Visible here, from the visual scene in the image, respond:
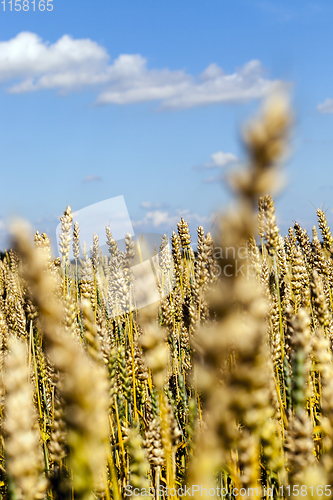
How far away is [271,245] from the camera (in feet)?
7.39

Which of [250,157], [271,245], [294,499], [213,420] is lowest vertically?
[294,499]

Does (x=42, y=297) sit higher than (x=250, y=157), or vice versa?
(x=250, y=157)

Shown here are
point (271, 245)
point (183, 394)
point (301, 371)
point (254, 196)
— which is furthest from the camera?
point (183, 394)

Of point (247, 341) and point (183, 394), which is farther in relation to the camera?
point (183, 394)

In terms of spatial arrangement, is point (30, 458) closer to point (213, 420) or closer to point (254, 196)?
point (213, 420)

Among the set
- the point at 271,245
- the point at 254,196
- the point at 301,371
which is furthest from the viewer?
the point at 271,245

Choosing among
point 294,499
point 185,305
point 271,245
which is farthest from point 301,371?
point 185,305

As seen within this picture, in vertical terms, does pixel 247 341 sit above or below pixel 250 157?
below

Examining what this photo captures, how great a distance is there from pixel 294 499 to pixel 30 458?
40cm

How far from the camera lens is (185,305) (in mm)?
2531

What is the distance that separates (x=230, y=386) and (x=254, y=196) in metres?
0.20

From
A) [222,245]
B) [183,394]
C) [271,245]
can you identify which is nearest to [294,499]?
[222,245]

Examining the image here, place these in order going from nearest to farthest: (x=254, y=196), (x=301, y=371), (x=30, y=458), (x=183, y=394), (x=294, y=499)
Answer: (x=254, y=196)
(x=30, y=458)
(x=294, y=499)
(x=301, y=371)
(x=183, y=394)

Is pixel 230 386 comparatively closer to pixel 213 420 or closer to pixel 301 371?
pixel 213 420
